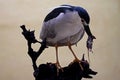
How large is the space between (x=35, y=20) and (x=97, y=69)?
601 millimetres

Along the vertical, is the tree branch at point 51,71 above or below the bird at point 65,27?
below

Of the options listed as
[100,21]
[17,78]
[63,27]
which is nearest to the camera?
[63,27]

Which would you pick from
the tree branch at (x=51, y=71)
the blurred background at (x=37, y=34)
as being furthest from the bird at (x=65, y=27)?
the blurred background at (x=37, y=34)

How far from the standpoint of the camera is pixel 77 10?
5.21 ft

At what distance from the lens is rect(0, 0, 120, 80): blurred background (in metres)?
1.87

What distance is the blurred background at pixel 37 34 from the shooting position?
1.87 meters

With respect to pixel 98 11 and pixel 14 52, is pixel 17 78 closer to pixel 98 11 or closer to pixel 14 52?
pixel 14 52

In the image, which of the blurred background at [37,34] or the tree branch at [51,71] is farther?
the blurred background at [37,34]

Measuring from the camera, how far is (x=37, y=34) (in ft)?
5.83

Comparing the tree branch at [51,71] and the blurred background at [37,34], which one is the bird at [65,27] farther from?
the blurred background at [37,34]

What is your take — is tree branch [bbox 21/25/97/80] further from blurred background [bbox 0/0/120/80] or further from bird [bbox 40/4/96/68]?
blurred background [bbox 0/0/120/80]

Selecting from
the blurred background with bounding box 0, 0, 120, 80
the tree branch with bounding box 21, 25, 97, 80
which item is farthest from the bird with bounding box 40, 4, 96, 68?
the blurred background with bounding box 0, 0, 120, 80

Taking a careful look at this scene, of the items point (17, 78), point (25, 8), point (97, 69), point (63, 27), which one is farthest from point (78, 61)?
point (25, 8)

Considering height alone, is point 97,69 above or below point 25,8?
below
